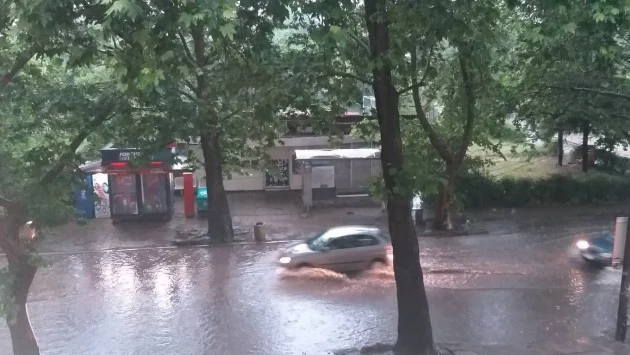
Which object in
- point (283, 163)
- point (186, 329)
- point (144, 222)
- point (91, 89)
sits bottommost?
point (186, 329)

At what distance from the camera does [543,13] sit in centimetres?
866

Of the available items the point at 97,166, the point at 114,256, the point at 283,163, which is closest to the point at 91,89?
the point at 114,256

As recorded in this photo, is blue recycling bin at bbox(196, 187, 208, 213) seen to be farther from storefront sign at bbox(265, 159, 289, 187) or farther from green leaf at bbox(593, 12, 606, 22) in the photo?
green leaf at bbox(593, 12, 606, 22)

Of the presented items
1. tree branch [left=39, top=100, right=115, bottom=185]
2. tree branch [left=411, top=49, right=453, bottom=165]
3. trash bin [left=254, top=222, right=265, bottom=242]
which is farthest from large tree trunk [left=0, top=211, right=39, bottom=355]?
tree branch [left=411, top=49, right=453, bottom=165]

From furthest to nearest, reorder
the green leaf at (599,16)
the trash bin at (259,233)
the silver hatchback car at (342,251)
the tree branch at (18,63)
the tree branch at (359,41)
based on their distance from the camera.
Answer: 1. the trash bin at (259,233)
2. the silver hatchback car at (342,251)
3. the tree branch at (359,41)
4. the tree branch at (18,63)
5. the green leaf at (599,16)

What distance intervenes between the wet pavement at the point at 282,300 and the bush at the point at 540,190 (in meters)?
4.29

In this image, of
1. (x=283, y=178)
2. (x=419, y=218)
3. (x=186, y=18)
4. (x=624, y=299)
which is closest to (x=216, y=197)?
(x=419, y=218)

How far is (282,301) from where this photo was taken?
15641 mm

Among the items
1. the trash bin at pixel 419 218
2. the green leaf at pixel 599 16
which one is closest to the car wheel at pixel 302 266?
the trash bin at pixel 419 218

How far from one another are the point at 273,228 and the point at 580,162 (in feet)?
51.0

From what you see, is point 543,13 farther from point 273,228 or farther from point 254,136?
point 273,228

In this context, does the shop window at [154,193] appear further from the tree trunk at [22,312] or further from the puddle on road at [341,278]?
the tree trunk at [22,312]

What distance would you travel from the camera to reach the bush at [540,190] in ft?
81.2

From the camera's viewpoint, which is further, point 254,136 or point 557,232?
point 557,232
